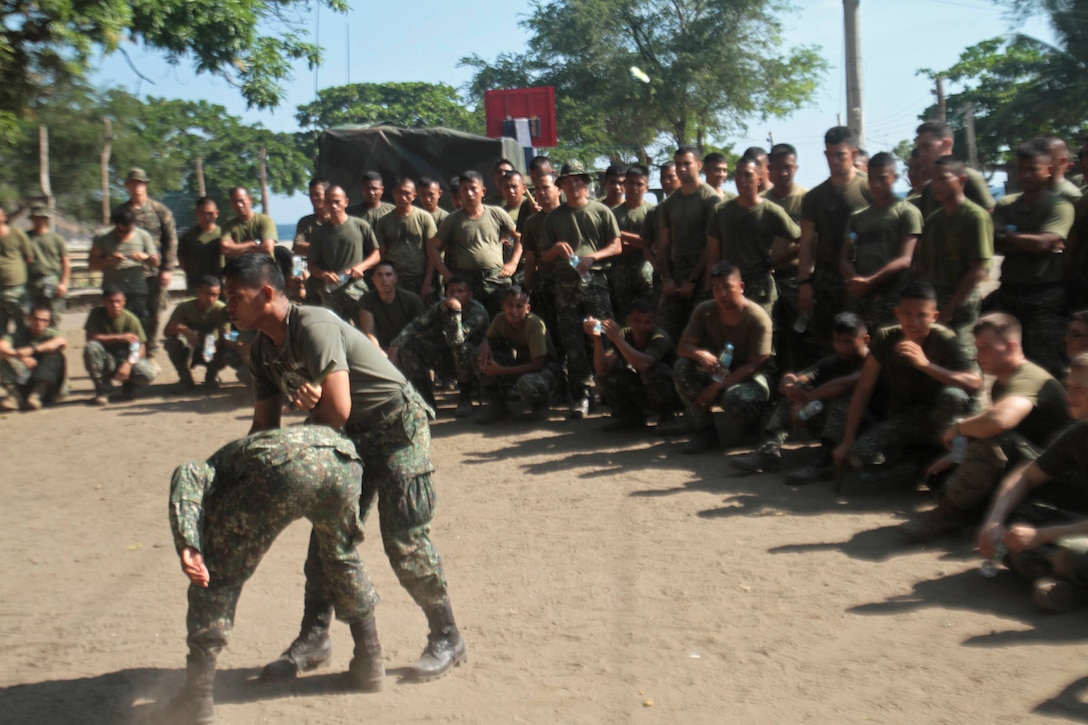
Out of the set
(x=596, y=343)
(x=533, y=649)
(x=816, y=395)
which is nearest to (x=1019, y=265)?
(x=816, y=395)

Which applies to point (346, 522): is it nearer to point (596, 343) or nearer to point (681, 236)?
point (596, 343)

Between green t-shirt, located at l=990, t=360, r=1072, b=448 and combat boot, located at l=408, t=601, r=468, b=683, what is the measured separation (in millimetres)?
3003

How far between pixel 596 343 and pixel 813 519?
285 centimetres

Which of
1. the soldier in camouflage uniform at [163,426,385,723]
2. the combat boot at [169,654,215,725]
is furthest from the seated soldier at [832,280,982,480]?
the combat boot at [169,654,215,725]

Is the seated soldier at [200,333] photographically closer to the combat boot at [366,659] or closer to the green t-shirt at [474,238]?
the green t-shirt at [474,238]

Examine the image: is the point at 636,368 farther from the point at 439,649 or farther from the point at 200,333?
the point at 200,333

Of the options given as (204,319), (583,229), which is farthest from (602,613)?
(204,319)

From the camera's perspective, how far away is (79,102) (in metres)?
28.8

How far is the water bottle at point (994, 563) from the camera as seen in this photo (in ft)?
16.4

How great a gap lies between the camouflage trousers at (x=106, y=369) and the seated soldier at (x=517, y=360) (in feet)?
12.8

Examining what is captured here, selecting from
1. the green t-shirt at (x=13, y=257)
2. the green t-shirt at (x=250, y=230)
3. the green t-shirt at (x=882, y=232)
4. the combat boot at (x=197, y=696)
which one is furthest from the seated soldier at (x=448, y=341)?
the combat boot at (x=197, y=696)

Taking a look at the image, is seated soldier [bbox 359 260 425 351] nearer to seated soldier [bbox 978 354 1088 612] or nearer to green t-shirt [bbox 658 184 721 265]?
green t-shirt [bbox 658 184 721 265]

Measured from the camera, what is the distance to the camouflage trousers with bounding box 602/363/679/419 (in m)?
8.91

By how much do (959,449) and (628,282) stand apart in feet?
15.9
